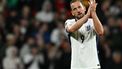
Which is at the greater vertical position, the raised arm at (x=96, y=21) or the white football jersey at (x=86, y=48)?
the raised arm at (x=96, y=21)

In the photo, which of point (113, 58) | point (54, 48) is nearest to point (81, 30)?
point (113, 58)

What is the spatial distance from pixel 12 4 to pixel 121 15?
361 centimetres

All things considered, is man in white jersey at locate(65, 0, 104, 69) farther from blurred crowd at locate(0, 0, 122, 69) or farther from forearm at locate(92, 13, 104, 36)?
blurred crowd at locate(0, 0, 122, 69)

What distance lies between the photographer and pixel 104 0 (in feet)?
53.0

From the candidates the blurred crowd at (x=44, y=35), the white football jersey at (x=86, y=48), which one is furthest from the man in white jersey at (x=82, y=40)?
the blurred crowd at (x=44, y=35)

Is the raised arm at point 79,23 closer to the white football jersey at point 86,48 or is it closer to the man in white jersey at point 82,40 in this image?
the man in white jersey at point 82,40

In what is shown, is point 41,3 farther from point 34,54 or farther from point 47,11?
point 34,54

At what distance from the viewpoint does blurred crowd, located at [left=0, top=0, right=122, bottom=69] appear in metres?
13.6

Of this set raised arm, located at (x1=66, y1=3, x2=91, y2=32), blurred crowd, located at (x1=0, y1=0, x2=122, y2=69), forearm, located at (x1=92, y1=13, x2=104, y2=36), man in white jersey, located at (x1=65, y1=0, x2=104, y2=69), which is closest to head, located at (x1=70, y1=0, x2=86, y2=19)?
man in white jersey, located at (x1=65, y1=0, x2=104, y2=69)

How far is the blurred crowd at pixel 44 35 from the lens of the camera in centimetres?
1359

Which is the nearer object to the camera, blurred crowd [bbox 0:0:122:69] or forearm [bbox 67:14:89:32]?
forearm [bbox 67:14:89:32]

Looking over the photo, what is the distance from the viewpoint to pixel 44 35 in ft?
49.4

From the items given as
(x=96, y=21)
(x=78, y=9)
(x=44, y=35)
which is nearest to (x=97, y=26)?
(x=96, y=21)

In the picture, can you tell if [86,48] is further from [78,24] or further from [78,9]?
[78,9]
